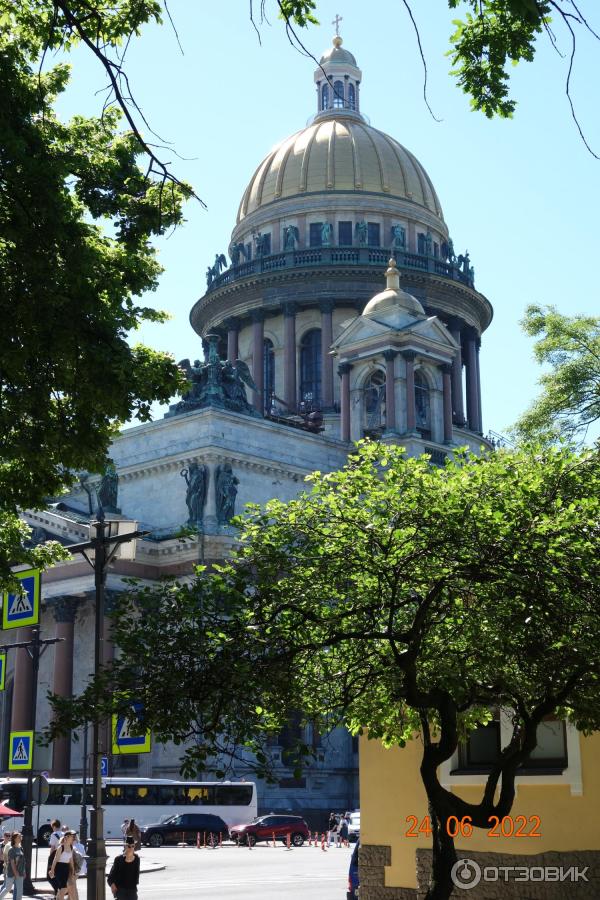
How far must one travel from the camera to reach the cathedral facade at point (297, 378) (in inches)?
2285

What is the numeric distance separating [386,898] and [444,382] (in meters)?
49.4

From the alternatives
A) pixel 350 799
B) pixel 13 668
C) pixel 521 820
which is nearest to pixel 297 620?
pixel 521 820

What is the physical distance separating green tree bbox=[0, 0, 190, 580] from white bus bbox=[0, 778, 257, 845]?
35.5 m

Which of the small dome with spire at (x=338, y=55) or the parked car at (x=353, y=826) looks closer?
the parked car at (x=353, y=826)

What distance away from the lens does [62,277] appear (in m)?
15.8

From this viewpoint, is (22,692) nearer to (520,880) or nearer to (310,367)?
(310,367)

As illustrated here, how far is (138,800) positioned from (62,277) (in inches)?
1552

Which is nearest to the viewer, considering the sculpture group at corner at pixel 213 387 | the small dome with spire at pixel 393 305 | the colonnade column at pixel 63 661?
the colonnade column at pixel 63 661

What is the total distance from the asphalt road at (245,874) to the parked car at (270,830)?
2.65m

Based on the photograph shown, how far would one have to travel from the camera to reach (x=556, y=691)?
Answer: 17266 mm

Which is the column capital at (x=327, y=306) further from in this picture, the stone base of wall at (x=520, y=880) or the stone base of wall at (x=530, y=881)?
the stone base of wall at (x=530, y=881)

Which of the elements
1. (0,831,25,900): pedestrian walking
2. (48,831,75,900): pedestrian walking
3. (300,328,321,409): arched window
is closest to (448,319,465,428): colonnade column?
(300,328,321,409): arched window

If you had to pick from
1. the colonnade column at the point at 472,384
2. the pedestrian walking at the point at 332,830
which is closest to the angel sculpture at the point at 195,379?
the pedestrian walking at the point at 332,830

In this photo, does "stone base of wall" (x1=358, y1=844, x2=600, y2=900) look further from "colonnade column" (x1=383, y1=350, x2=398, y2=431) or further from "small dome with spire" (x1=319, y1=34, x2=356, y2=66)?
"small dome with spire" (x1=319, y1=34, x2=356, y2=66)
